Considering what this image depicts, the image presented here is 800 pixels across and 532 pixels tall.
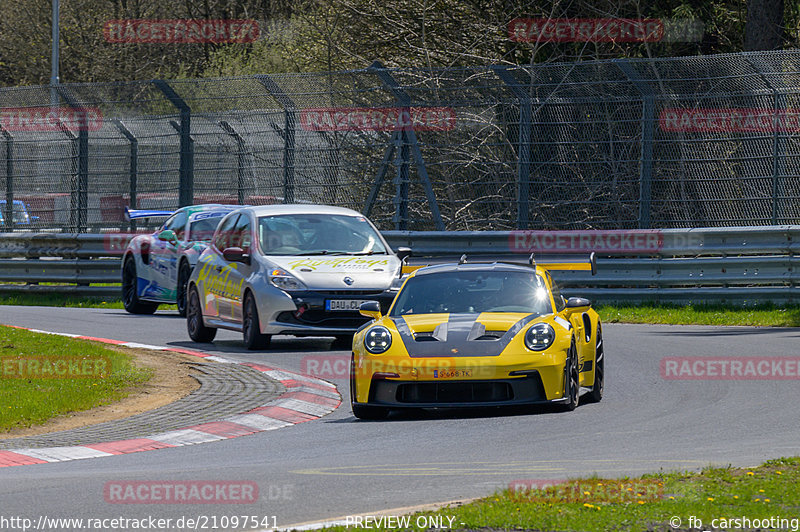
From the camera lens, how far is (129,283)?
20594mm

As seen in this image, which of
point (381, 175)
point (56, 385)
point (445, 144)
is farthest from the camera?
point (381, 175)

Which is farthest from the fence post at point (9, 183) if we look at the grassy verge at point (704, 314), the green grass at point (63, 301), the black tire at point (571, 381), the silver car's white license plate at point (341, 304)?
the black tire at point (571, 381)

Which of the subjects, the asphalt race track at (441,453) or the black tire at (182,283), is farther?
the black tire at (182,283)

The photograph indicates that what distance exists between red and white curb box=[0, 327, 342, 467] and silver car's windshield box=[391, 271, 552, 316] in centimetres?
108

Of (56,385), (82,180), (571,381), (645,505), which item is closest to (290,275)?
(56,385)

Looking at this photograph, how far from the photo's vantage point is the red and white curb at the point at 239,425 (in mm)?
9227

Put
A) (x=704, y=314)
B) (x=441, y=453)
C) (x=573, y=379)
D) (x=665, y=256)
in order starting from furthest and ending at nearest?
(x=665, y=256) → (x=704, y=314) → (x=573, y=379) → (x=441, y=453)

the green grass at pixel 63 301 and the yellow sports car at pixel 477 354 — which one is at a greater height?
the yellow sports car at pixel 477 354

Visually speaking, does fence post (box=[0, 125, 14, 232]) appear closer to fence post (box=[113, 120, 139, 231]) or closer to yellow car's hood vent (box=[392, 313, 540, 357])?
fence post (box=[113, 120, 139, 231])

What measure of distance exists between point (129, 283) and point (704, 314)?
8276 mm

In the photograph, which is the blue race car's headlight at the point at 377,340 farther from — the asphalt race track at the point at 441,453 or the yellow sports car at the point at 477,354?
the asphalt race track at the point at 441,453

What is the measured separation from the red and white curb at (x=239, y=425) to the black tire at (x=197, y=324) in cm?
294

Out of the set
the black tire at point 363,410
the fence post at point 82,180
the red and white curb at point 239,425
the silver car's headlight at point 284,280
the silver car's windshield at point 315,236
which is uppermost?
Result: the fence post at point 82,180

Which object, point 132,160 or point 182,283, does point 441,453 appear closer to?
point 182,283
